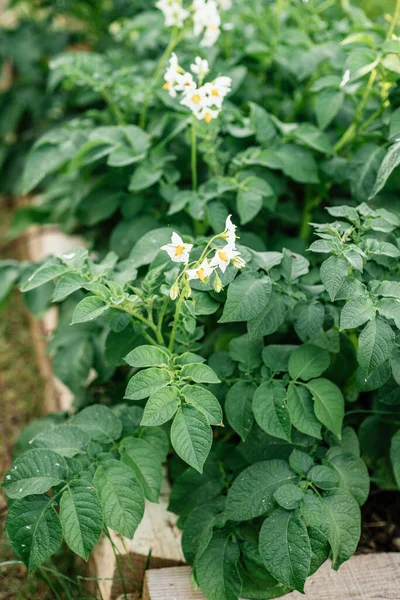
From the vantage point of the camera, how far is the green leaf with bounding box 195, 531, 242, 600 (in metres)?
1.19

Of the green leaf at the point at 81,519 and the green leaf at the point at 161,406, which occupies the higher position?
the green leaf at the point at 161,406

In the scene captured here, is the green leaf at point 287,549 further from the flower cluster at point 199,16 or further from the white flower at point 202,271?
the flower cluster at point 199,16

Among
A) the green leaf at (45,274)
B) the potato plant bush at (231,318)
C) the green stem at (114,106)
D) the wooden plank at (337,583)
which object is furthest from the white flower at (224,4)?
the wooden plank at (337,583)

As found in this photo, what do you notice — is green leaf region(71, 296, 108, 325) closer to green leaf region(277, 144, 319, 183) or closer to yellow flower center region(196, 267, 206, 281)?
yellow flower center region(196, 267, 206, 281)

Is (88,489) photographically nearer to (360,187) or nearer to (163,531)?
(163,531)

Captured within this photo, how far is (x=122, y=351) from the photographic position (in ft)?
4.66

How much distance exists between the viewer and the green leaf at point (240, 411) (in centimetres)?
127

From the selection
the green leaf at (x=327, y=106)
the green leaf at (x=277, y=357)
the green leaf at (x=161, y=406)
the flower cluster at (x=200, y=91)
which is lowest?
the green leaf at (x=277, y=357)

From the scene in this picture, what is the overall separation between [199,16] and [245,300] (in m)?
0.88

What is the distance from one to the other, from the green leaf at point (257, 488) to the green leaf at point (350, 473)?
108 millimetres

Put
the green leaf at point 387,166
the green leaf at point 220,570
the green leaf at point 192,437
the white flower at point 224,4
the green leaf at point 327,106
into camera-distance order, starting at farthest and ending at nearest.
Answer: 1. the white flower at point 224,4
2. the green leaf at point 327,106
3. the green leaf at point 387,166
4. the green leaf at point 220,570
5. the green leaf at point 192,437

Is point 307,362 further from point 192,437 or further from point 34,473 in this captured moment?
point 34,473

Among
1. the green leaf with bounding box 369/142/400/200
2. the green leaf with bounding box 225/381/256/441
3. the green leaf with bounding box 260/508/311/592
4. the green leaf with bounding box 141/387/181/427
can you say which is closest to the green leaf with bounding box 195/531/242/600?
the green leaf with bounding box 260/508/311/592

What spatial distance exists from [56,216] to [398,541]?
5.02ft
